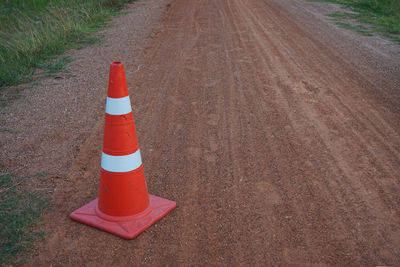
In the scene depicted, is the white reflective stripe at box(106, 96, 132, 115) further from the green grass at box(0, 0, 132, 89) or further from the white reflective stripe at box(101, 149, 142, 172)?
the green grass at box(0, 0, 132, 89)

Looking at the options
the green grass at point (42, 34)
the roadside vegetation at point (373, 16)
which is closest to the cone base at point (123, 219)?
the green grass at point (42, 34)

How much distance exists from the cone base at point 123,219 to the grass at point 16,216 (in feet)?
1.06

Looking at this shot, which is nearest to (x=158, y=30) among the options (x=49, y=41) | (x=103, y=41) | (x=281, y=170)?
(x=103, y=41)

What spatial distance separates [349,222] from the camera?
2.84 metres

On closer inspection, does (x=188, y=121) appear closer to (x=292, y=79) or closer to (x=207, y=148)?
(x=207, y=148)

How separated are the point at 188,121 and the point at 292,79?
2.38m

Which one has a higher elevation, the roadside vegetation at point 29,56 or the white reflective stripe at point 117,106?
the white reflective stripe at point 117,106

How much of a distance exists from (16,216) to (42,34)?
6138 millimetres

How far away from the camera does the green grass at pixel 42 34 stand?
626cm

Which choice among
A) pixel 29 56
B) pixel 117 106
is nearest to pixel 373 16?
pixel 29 56

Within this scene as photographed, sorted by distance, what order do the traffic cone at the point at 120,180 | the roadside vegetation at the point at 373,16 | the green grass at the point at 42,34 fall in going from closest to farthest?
the traffic cone at the point at 120,180, the green grass at the point at 42,34, the roadside vegetation at the point at 373,16

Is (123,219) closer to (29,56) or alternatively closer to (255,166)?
(255,166)

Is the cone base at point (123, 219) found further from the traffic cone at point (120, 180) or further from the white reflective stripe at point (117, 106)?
the white reflective stripe at point (117, 106)

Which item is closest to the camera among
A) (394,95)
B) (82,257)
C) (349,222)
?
(82,257)
